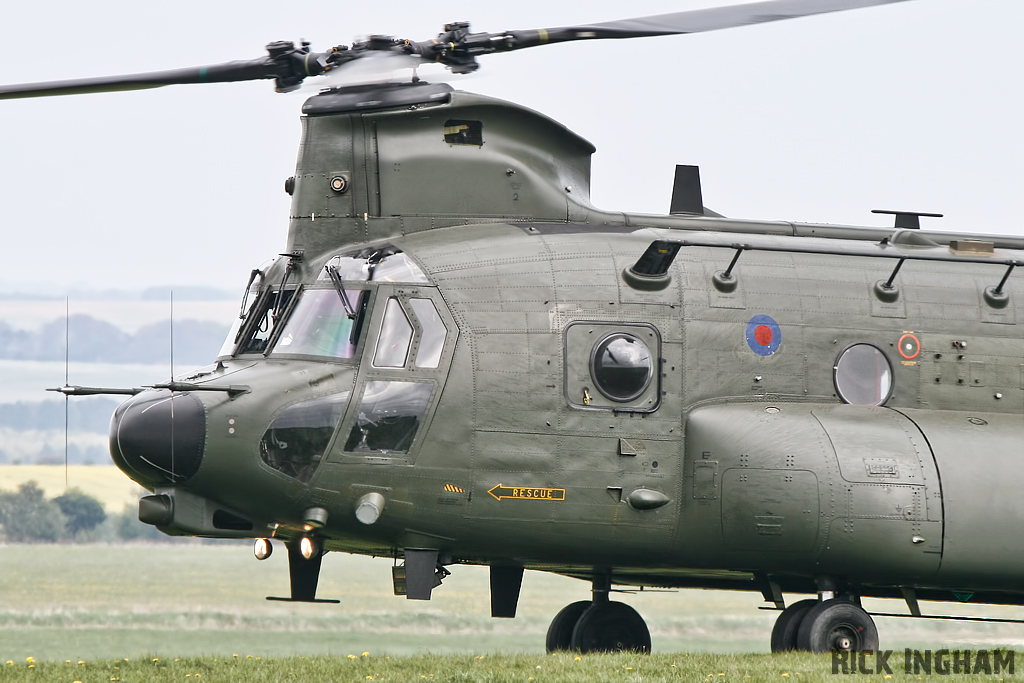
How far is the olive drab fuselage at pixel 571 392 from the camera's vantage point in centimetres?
1082

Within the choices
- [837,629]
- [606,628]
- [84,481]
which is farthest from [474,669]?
[84,481]

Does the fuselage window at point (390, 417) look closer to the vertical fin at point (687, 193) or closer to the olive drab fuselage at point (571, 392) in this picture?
the olive drab fuselage at point (571, 392)

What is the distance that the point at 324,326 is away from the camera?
11.2 meters

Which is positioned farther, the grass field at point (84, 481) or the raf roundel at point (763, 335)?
the grass field at point (84, 481)

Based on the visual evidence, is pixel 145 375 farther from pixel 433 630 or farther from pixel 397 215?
pixel 397 215

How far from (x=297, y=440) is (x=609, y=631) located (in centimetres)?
448

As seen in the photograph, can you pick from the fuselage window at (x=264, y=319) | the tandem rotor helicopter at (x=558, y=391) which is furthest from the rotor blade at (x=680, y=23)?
the fuselage window at (x=264, y=319)

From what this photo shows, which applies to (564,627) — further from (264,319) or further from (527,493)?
(264,319)

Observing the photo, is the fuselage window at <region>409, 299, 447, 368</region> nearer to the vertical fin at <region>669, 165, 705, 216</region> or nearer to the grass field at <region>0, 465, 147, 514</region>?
the vertical fin at <region>669, 165, 705, 216</region>

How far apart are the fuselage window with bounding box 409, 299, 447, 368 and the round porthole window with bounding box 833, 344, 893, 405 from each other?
11.9ft

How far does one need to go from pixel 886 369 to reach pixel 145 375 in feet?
158

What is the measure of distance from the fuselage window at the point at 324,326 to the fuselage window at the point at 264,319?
191mm

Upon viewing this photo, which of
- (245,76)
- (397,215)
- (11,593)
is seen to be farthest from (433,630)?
(245,76)

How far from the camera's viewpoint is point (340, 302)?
445 inches
